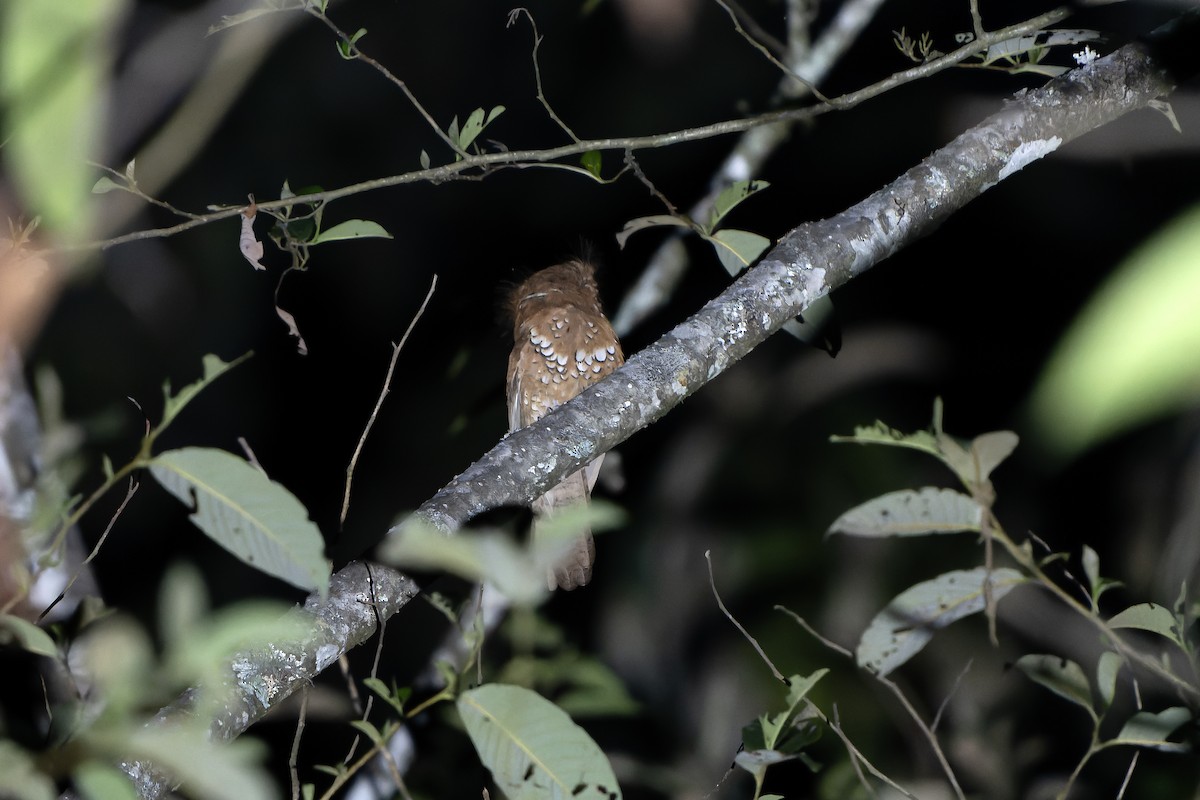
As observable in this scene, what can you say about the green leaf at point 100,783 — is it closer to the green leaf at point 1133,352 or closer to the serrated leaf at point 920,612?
the green leaf at point 1133,352

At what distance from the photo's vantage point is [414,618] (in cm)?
373

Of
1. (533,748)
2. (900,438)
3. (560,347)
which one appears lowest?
(560,347)

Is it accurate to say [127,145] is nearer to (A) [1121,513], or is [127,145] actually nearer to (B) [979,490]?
(B) [979,490]

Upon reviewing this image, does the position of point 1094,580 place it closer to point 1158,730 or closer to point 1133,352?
point 1158,730

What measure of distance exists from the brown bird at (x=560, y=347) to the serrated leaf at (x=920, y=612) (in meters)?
1.33

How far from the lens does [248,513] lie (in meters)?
0.82

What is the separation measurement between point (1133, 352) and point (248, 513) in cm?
67

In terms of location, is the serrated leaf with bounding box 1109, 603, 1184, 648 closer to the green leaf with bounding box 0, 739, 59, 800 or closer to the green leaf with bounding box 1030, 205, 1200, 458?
the green leaf with bounding box 1030, 205, 1200, 458

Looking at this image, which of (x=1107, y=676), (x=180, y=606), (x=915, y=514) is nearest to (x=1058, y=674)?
(x=1107, y=676)

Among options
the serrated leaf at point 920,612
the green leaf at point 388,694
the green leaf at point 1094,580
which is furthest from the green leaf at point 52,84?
the green leaf at point 1094,580

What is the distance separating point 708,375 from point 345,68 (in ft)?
8.68

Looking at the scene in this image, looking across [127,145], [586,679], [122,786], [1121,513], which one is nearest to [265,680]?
[122,786]

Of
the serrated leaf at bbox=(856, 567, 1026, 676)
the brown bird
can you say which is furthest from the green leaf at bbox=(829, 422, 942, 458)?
the brown bird

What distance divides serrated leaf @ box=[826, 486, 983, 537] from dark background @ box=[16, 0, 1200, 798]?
6.84 ft
